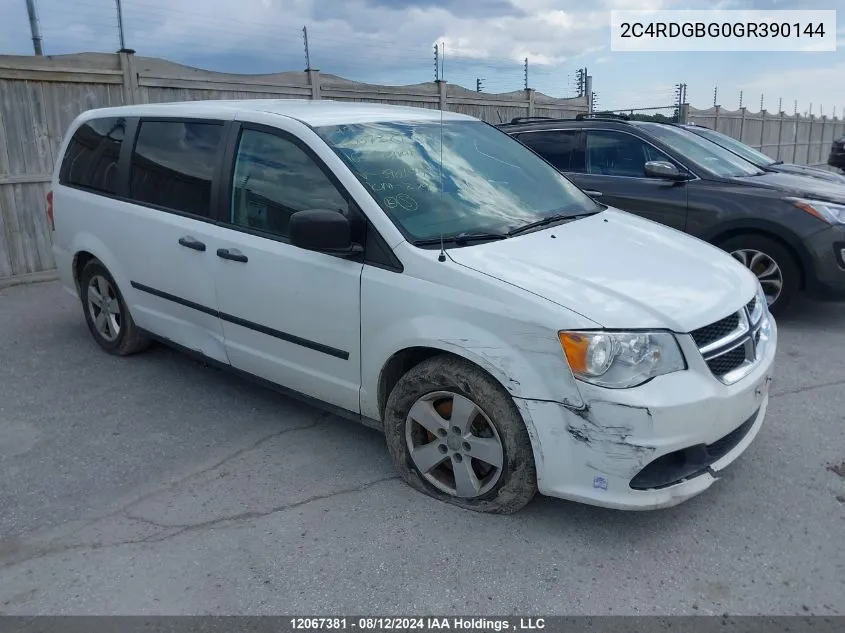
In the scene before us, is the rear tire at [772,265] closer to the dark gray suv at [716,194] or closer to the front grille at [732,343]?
the dark gray suv at [716,194]

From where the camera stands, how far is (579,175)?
7.29 metres

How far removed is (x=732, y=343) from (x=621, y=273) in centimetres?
56

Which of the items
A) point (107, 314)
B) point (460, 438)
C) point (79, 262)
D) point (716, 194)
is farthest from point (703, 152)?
point (79, 262)

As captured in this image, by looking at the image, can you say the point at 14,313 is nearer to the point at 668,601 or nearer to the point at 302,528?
the point at 302,528

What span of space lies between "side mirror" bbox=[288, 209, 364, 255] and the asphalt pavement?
3.90ft

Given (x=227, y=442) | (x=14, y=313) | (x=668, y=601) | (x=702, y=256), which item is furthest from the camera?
(x=14, y=313)

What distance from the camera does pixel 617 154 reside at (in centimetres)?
713

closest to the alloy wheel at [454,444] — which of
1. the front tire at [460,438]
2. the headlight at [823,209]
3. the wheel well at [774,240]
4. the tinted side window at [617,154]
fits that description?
the front tire at [460,438]

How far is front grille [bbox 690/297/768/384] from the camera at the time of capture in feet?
9.86

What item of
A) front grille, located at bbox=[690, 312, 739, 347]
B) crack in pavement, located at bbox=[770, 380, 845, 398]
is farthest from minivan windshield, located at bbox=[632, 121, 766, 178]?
front grille, located at bbox=[690, 312, 739, 347]

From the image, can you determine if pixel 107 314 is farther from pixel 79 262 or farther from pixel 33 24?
pixel 33 24

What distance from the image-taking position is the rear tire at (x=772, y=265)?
6.00 m

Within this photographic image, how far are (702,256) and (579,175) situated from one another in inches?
149

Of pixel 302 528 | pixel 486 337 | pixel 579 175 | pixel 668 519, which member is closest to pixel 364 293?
pixel 486 337
